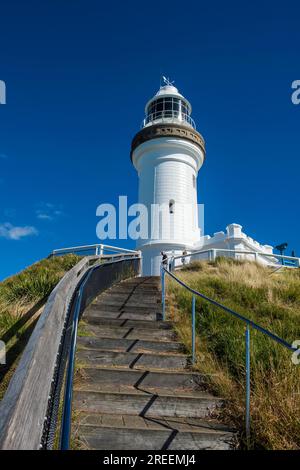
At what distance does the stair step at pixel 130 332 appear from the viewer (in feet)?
21.8

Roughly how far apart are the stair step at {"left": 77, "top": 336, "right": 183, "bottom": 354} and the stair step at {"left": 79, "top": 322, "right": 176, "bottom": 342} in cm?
31

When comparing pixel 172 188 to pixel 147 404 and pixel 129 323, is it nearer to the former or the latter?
pixel 129 323

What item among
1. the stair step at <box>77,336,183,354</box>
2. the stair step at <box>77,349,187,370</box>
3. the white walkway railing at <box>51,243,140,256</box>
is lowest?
the stair step at <box>77,349,187,370</box>

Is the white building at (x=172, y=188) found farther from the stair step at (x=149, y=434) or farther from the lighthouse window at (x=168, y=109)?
the stair step at (x=149, y=434)

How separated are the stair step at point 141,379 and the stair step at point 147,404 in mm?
317

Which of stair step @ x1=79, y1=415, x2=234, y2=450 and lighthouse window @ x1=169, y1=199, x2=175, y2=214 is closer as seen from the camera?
stair step @ x1=79, y1=415, x2=234, y2=450

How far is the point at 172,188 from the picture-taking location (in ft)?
78.9

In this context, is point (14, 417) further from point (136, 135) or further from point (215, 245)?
point (136, 135)

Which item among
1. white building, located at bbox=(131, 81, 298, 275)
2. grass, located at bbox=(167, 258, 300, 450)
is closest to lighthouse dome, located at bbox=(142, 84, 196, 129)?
white building, located at bbox=(131, 81, 298, 275)

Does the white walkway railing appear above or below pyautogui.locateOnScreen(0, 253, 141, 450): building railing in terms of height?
above

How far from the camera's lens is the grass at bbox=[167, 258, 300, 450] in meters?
3.89

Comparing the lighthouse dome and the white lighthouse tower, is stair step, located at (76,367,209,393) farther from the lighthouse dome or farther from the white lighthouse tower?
the lighthouse dome

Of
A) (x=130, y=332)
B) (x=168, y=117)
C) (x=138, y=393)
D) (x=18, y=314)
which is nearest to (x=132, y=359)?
(x=138, y=393)

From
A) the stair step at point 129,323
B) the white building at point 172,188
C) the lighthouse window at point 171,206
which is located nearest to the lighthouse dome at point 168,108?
the white building at point 172,188
